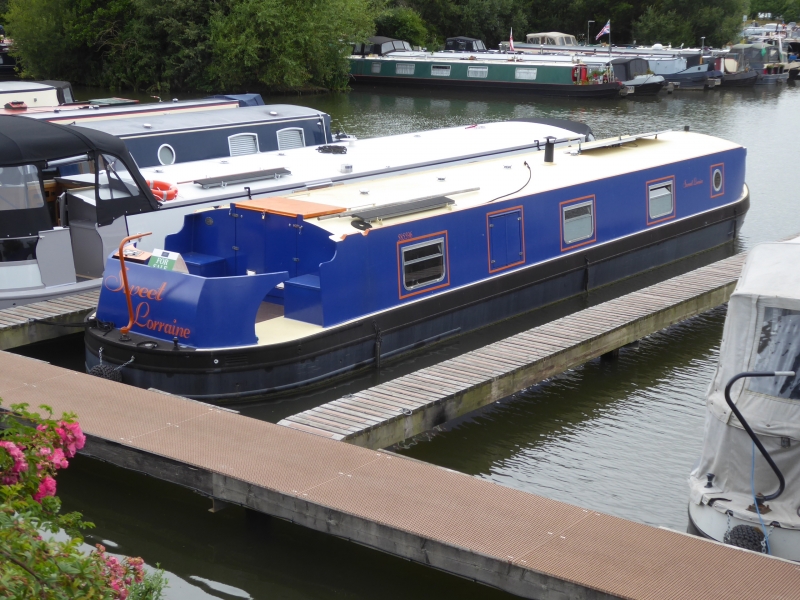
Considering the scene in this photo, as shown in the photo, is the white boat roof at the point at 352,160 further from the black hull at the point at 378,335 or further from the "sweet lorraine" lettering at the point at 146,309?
the black hull at the point at 378,335

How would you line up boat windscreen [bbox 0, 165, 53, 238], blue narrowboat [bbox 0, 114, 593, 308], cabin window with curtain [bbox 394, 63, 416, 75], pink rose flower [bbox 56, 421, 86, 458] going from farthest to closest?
cabin window with curtain [bbox 394, 63, 416, 75]
blue narrowboat [bbox 0, 114, 593, 308]
boat windscreen [bbox 0, 165, 53, 238]
pink rose flower [bbox 56, 421, 86, 458]

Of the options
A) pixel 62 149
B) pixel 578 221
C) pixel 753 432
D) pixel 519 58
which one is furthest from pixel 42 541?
pixel 519 58

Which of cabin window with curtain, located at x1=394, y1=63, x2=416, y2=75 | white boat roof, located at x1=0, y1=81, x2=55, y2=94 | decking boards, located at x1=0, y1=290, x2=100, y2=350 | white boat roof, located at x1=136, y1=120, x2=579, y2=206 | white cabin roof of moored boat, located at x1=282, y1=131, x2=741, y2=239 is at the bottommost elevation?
decking boards, located at x1=0, y1=290, x2=100, y2=350

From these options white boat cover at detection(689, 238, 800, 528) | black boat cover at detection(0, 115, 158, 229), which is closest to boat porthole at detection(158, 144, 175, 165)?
black boat cover at detection(0, 115, 158, 229)

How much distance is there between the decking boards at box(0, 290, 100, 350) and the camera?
10758 millimetres

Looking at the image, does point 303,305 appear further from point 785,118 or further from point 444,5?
point 444,5

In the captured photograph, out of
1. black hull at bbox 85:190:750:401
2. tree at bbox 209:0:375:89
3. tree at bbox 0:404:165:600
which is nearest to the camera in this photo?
tree at bbox 0:404:165:600

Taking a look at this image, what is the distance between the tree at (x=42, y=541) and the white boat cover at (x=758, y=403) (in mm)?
4251

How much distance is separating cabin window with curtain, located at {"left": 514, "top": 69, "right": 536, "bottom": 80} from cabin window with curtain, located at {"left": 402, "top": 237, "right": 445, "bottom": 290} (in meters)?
29.2

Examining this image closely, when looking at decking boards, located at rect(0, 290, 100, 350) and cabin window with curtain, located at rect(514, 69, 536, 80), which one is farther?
cabin window with curtain, located at rect(514, 69, 536, 80)

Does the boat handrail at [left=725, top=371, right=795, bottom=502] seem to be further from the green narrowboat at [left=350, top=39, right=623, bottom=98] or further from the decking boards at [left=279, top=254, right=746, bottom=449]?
the green narrowboat at [left=350, top=39, right=623, bottom=98]

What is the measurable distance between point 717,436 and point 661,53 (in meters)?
40.6

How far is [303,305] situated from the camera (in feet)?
34.0

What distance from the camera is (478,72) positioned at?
41.0 m
